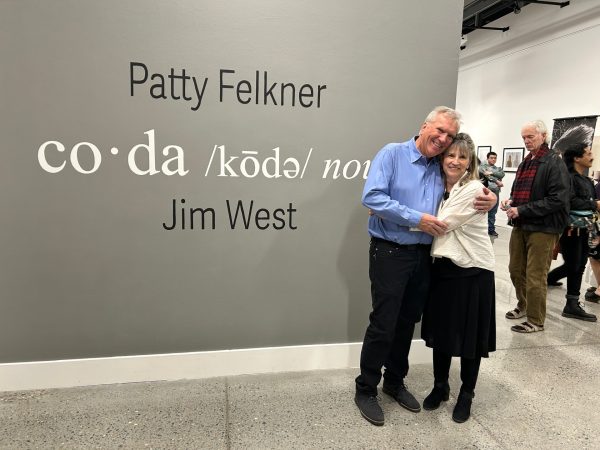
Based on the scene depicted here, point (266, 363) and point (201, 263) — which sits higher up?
point (201, 263)

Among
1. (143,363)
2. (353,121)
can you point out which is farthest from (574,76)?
(143,363)

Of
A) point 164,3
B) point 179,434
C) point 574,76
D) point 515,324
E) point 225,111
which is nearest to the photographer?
point 179,434

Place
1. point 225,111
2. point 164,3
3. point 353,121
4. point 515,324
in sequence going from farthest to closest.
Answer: point 515,324 → point 353,121 → point 225,111 → point 164,3

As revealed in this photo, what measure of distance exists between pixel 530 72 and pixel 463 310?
836 cm

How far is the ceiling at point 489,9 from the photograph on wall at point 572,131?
2102 millimetres

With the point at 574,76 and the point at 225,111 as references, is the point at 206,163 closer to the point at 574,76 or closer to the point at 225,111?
the point at 225,111

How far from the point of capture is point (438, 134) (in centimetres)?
212

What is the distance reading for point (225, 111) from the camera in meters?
2.49

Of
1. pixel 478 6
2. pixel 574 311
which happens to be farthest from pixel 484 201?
pixel 478 6

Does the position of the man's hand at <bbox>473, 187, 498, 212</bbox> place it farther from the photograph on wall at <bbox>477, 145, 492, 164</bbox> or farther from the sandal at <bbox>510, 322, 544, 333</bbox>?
the photograph on wall at <bbox>477, 145, 492, 164</bbox>

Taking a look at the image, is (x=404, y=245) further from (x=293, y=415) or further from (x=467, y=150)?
(x=293, y=415)

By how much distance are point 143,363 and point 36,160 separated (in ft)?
Answer: 4.51

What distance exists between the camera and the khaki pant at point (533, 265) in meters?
3.56


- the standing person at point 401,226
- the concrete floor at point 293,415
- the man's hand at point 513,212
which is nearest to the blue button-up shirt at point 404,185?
the standing person at point 401,226
